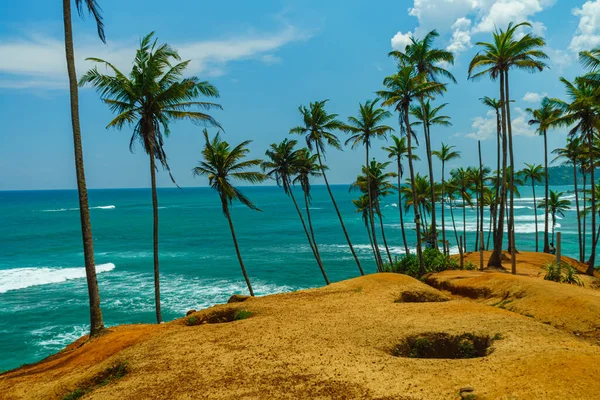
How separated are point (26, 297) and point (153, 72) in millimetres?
26898

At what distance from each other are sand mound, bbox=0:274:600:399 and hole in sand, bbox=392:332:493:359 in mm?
98

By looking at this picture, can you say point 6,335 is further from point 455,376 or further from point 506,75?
point 506,75

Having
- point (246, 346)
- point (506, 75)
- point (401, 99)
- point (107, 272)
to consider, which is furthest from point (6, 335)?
point (506, 75)

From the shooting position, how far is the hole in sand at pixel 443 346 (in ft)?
31.3

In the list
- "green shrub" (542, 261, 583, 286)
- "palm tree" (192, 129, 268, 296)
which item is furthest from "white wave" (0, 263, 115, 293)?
"green shrub" (542, 261, 583, 286)

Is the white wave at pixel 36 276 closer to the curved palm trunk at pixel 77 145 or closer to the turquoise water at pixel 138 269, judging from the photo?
the turquoise water at pixel 138 269

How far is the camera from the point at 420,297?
15367mm

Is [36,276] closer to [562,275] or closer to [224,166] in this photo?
[224,166]

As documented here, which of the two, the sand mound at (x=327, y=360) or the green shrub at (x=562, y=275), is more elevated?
the sand mound at (x=327, y=360)

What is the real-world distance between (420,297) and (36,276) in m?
39.9

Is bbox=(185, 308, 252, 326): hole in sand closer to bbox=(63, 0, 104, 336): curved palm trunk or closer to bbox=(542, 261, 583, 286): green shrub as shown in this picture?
bbox=(63, 0, 104, 336): curved palm trunk

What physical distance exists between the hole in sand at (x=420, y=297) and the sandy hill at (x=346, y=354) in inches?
6.4

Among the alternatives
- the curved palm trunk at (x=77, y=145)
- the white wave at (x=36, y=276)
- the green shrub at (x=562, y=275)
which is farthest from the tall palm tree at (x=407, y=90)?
the white wave at (x=36, y=276)

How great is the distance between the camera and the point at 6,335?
24.4m
